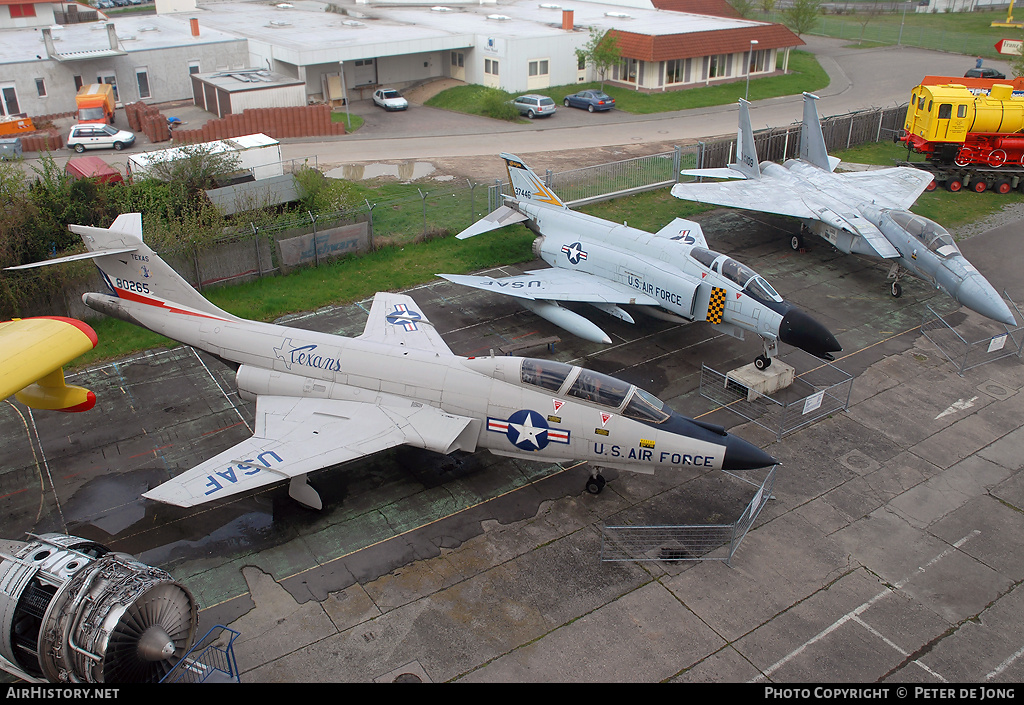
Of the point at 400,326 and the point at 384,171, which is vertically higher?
the point at 384,171

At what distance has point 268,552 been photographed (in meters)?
14.9

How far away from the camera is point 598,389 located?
50.1 feet

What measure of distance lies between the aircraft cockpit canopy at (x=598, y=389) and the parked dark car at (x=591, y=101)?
39680mm

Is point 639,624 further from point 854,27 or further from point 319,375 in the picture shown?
point 854,27

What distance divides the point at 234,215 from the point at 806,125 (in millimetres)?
23890

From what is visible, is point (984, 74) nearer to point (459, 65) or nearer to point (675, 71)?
point (675, 71)

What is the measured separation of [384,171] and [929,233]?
2569cm

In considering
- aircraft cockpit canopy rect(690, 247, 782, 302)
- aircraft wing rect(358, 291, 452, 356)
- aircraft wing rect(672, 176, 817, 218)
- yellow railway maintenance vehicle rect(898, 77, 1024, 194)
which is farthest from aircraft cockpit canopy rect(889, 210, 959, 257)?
aircraft wing rect(358, 291, 452, 356)

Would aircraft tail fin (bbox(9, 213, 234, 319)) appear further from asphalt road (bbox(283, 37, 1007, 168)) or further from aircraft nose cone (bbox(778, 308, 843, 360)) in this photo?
asphalt road (bbox(283, 37, 1007, 168))

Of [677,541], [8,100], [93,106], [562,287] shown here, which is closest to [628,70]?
[93,106]

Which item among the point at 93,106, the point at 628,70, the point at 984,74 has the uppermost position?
the point at 628,70

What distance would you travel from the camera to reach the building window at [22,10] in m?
55.8

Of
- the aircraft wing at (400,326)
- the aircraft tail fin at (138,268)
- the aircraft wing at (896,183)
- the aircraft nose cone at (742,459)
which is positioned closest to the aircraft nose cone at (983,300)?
the aircraft wing at (896,183)

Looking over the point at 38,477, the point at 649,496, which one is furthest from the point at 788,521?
the point at 38,477
